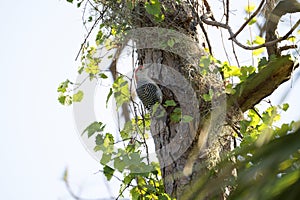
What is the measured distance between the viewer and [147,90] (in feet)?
6.89

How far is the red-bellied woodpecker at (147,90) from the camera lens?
6.86 feet

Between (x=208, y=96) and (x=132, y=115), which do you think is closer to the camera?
(x=208, y=96)

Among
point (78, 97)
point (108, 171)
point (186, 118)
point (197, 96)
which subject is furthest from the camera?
point (78, 97)

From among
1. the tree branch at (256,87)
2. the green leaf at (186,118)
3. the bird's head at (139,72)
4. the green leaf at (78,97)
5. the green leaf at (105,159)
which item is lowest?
the green leaf at (186,118)

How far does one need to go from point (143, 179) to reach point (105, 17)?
71 centimetres

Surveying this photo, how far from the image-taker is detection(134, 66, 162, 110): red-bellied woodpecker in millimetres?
2090

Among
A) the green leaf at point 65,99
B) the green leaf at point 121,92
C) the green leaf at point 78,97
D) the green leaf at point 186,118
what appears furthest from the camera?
the green leaf at point 65,99

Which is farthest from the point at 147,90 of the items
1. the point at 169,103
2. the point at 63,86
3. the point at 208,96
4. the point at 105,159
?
the point at 63,86

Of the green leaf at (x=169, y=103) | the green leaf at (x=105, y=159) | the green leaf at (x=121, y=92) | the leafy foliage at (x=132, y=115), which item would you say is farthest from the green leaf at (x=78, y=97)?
the green leaf at (x=169, y=103)

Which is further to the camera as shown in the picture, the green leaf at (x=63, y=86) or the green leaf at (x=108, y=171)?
the green leaf at (x=63, y=86)

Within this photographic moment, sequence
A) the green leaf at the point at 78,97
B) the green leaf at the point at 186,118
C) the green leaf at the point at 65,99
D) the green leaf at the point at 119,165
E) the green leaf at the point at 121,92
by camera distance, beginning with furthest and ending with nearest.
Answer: the green leaf at the point at 65,99, the green leaf at the point at 78,97, the green leaf at the point at 121,92, the green leaf at the point at 119,165, the green leaf at the point at 186,118

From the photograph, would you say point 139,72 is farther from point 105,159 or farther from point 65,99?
point 65,99

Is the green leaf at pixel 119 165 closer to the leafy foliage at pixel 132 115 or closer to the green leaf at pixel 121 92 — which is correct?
the leafy foliage at pixel 132 115

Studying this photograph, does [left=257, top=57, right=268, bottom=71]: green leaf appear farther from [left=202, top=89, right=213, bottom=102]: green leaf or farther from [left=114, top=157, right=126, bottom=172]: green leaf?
[left=114, top=157, right=126, bottom=172]: green leaf
